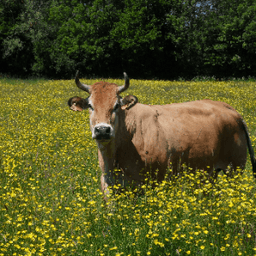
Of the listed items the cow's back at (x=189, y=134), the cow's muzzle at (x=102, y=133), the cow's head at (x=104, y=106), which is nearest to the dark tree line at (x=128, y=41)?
the cow's back at (x=189, y=134)

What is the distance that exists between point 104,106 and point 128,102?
0.51 m

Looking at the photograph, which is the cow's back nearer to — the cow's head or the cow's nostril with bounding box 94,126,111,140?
the cow's head

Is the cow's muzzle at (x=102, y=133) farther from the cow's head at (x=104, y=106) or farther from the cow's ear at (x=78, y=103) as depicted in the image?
the cow's ear at (x=78, y=103)

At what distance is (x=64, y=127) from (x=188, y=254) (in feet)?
21.1

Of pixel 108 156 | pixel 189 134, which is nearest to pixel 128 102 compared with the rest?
pixel 108 156

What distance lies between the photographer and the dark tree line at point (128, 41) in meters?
41.8

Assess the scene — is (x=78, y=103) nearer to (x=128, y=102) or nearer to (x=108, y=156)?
(x=128, y=102)

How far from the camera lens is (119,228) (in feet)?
12.9

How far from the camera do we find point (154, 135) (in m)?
5.38

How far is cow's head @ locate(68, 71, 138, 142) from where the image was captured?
4.53 metres

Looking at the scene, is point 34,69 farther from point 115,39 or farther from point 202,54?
point 202,54

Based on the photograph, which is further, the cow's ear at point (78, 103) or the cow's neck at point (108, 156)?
the cow's ear at point (78, 103)

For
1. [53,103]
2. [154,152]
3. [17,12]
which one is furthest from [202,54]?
[154,152]

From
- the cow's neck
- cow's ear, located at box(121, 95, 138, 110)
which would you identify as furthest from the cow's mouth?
cow's ear, located at box(121, 95, 138, 110)
